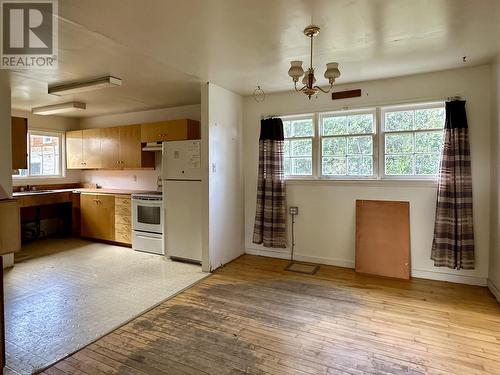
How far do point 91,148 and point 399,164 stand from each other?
18.1ft

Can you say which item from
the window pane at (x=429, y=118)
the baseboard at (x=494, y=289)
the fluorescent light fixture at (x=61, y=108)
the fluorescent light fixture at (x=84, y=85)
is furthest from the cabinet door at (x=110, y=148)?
the baseboard at (x=494, y=289)

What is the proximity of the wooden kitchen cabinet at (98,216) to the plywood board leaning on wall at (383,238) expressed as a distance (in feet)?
13.4

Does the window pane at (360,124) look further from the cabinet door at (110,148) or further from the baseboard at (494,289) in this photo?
the cabinet door at (110,148)

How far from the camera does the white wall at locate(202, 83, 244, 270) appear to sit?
4008mm

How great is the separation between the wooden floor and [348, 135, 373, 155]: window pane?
1.69 meters

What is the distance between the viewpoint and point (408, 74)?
3.67m

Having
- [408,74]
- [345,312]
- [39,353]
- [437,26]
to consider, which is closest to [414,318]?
[345,312]

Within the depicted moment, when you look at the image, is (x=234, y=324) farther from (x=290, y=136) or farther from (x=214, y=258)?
(x=290, y=136)

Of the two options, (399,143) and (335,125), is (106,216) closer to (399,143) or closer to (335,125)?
(335,125)

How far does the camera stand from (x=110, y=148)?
5.70 meters

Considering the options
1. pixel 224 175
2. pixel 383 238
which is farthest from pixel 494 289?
pixel 224 175

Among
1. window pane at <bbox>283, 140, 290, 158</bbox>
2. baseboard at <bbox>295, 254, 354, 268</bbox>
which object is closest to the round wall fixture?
window pane at <bbox>283, 140, 290, 158</bbox>

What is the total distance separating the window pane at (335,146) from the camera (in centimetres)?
416

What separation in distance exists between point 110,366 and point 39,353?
1.97 feet
